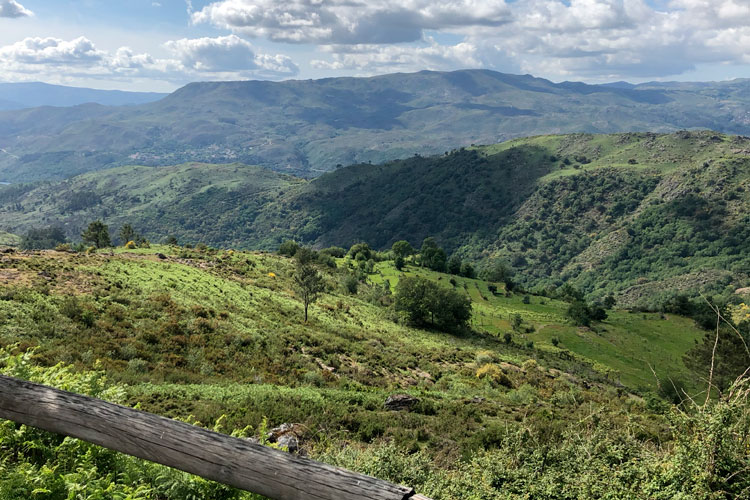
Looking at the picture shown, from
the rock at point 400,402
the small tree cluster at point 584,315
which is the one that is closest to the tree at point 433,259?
the small tree cluster at point 584,315

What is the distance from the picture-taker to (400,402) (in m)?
19.4

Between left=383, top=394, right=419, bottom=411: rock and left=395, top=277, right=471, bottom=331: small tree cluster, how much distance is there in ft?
143

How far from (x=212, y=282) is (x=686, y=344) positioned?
Answer: 84.9 metres

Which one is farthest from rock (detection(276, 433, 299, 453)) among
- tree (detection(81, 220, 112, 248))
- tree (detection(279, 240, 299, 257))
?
tree (detection(279, 240, 299, 257))

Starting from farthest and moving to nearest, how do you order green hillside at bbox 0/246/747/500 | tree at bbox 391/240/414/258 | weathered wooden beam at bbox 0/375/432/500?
tree at bbox 391/240/414/258 → green hillside at bbox 0/246/747/500 → weathered wooden beam at bbox 0/375/432/500

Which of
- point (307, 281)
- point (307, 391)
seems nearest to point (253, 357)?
point (307, 391)

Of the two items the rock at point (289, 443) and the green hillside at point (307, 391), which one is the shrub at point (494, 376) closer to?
the green hillside at point (307, 391)

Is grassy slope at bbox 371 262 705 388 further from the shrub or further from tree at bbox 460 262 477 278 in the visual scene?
the shrub

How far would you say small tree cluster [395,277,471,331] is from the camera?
63531 mm

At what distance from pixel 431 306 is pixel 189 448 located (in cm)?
6066

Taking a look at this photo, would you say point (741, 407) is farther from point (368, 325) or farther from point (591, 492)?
point (368, 325)

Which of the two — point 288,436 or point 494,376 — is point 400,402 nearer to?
point 288,436

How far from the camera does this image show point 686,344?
76.8 meters

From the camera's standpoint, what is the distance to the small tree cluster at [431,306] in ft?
208
